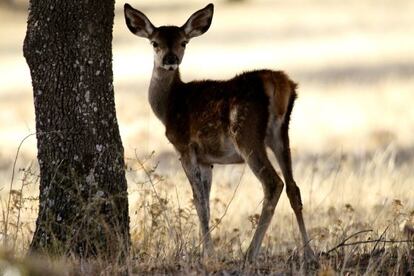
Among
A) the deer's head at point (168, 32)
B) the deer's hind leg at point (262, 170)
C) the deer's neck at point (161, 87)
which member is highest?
the deer's head at point (168, 32)

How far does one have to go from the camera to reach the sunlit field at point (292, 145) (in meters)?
9.09

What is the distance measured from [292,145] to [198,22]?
6.70 m

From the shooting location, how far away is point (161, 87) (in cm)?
1133

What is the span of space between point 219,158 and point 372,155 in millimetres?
6895

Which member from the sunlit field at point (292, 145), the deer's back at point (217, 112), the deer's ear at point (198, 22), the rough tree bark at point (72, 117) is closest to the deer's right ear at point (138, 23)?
the deer's ear at point (198, 22)

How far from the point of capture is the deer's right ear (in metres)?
11.2

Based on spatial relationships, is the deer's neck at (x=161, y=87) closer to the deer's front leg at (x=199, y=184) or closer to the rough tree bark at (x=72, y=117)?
the deer's front leg at (x=199, y=184)

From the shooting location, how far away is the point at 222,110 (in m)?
10.3

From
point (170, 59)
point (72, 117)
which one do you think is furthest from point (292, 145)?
point (72, 117)

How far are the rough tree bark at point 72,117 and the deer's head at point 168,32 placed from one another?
1525mm

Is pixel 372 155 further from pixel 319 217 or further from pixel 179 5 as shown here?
pixel 179 5

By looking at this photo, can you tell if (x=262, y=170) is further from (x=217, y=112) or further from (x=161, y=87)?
(x=161, y=87)

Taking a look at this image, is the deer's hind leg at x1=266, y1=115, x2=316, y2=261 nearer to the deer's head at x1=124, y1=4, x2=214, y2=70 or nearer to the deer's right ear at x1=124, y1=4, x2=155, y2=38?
the deer's head at x1=124, y1=4, x2=214, y2=70

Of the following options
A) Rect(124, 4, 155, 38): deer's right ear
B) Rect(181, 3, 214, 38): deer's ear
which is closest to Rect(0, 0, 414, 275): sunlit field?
Rect(124, 4, 155, 38): deer's right ear
